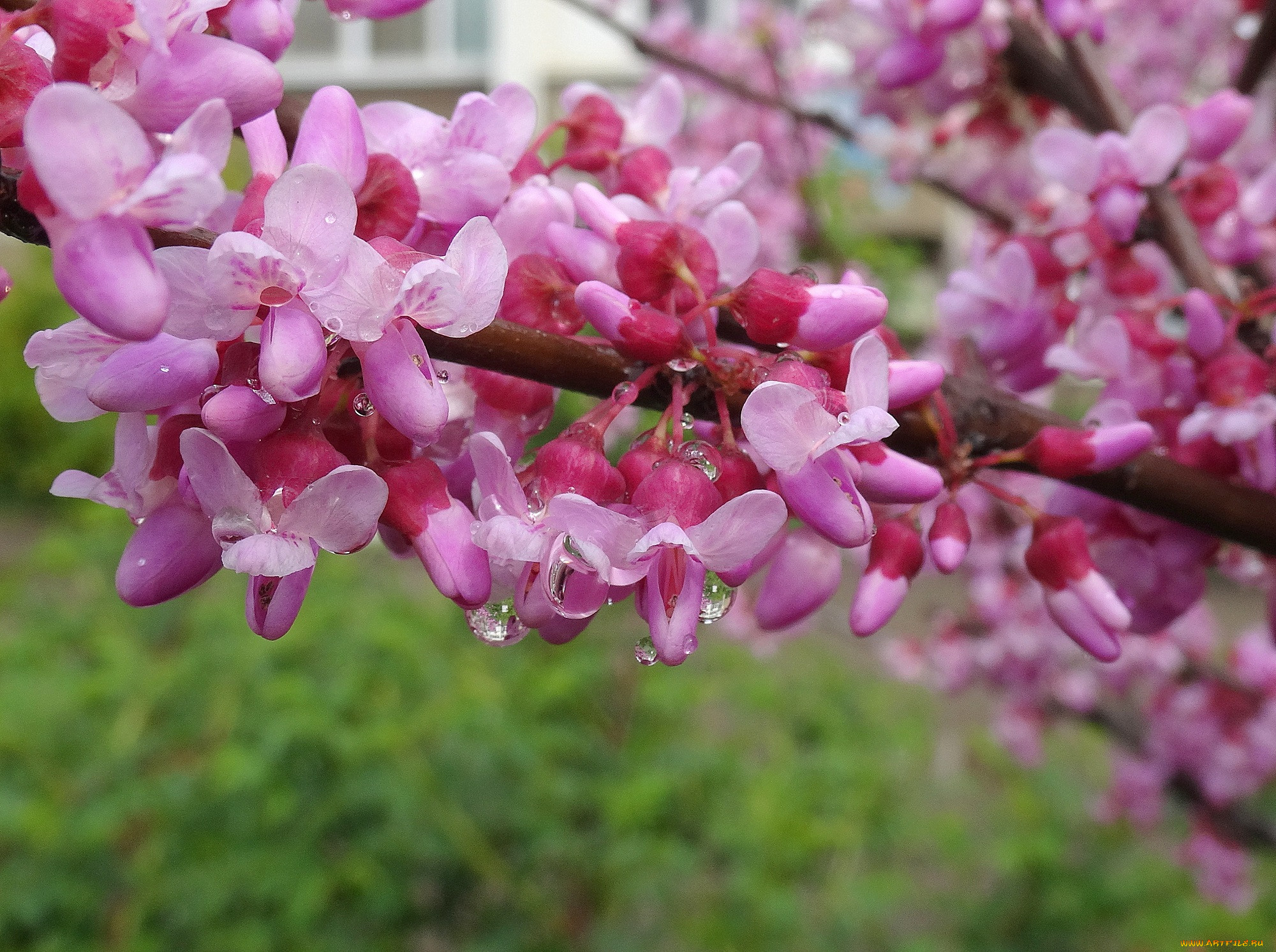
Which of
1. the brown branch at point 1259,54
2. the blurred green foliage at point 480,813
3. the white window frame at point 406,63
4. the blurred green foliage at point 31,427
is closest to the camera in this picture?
the brown branch at point 1259,54

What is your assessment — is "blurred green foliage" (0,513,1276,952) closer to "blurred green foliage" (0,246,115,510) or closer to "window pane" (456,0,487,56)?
"blurred green foliage" (0,246,115,510)

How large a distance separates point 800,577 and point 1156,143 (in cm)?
48

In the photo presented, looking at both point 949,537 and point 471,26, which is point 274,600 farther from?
point 471,26

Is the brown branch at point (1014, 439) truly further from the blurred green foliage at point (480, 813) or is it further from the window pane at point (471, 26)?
the window pane at point (471, 26)

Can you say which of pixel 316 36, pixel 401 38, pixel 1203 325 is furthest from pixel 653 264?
pixel 316 36

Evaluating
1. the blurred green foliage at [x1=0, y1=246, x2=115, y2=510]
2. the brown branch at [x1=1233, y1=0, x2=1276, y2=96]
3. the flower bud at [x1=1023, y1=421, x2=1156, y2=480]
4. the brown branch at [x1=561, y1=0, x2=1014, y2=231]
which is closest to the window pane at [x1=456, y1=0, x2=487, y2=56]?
the blurred green foliage at [x1=0, y1=246, x2=115, y2=510]

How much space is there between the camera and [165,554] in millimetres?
437

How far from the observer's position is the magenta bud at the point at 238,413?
0.38 metres

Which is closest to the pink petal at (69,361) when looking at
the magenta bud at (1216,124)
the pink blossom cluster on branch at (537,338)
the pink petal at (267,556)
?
the pink blossom cluster on branch at (537,338)

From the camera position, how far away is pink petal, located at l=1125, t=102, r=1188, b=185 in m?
0.69

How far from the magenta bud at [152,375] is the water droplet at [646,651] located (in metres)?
0.24

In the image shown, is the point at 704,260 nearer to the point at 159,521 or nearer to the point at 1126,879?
the point at 159,521

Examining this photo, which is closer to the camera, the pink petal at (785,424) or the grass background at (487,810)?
the pink petal at (785,424)

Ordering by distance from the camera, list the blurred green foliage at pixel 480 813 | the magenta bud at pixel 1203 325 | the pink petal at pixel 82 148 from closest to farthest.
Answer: the pink petal at pixel 82 148
the magenta bud at pixel 1203 325
the blurred green foliage at pixel 480 813
